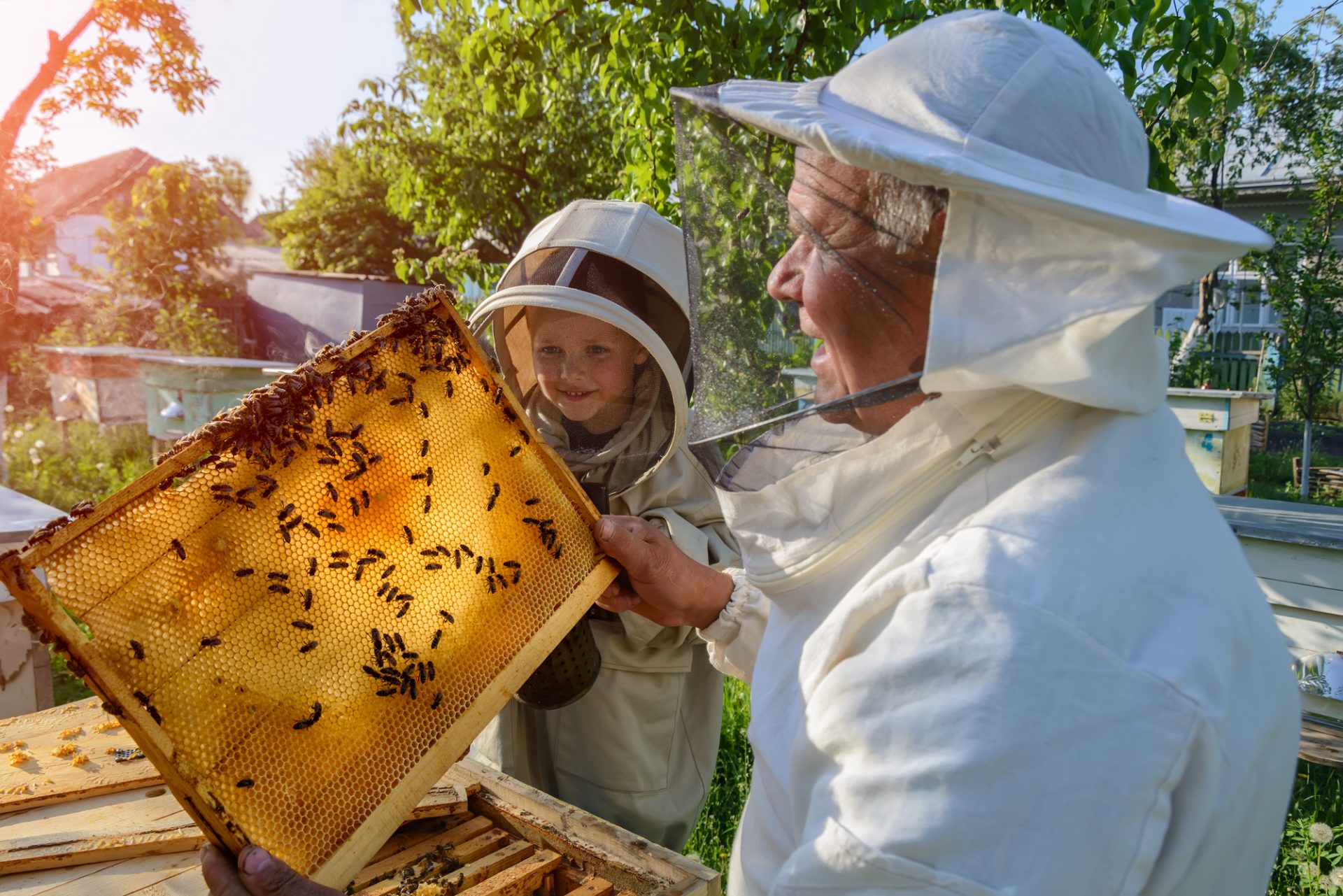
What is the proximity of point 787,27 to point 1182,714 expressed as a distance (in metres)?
3.33

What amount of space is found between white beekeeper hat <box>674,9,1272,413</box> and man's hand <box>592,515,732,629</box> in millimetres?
1171

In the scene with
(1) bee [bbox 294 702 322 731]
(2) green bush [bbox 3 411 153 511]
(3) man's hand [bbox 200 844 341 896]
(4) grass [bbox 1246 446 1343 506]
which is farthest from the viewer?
(4) grass [bbox 1246 446 1343 506]

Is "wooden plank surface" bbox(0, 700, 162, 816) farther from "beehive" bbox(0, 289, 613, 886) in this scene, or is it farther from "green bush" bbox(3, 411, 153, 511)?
"green bush" bbox(3, 411, 153, 511)

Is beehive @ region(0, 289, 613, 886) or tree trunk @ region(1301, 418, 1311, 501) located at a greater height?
beehive @ region(0, 289, 613, 886)

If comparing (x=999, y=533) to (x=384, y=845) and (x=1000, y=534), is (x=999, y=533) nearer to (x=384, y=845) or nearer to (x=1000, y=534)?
(x=1000, y=534)

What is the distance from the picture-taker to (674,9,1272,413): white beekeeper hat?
982 millimetres

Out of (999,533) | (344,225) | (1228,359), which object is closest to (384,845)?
(999,533)

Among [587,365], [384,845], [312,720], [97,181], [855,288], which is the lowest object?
[384,845]

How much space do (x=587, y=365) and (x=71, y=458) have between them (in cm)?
1239

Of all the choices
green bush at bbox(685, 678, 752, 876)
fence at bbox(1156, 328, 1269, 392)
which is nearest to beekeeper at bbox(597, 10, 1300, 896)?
green bush at bbox(685, 678, 752, 876)

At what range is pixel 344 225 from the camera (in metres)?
24.9

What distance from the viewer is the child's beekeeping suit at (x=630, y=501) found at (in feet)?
8.38

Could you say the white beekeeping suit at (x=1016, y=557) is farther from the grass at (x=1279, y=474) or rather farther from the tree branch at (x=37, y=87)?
the grass at (x=1279, y=474)

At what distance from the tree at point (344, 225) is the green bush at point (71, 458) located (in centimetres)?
1118
